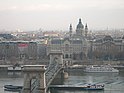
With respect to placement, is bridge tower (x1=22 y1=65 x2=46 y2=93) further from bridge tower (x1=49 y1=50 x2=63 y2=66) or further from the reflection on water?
bridge tower (x1=49 y1=50 x2=63 y2=66)

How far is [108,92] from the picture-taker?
1177cm

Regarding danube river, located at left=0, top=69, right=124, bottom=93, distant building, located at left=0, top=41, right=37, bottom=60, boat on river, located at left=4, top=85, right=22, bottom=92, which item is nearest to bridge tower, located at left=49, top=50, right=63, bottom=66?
danube river, located at left=0, top=69, right=124, bottom=93

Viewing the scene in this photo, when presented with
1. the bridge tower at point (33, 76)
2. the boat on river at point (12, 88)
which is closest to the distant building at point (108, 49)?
the boat on river at point (12, 88)

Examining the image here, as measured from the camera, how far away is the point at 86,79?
1473cm

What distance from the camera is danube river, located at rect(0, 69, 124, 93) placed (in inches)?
486

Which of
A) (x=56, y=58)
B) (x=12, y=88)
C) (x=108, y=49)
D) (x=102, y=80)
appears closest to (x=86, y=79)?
(x=102, y=80)

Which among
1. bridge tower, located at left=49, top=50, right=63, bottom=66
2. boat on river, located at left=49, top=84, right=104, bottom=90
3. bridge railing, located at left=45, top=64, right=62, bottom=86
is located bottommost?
boat on river, located at left=49, top=84, right=104, bottom=90

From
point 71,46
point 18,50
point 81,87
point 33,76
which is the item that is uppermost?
point 71,46

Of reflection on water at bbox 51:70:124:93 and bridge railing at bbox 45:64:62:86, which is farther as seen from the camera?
bridge railing at bbox 45:64:62:86

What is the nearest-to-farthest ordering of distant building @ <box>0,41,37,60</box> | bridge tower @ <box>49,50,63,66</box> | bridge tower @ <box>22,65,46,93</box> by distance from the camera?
bridge tower @ <box>22,65,46,93</box> < bridge tower @ <box>49,50,63,66</box> < distant building @ <box>0,41,37,60</box>

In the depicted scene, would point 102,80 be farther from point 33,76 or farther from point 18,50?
point 18,50

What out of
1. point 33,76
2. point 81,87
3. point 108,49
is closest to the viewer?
point 33,76

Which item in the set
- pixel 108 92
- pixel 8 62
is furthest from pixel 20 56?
pixel 108 92

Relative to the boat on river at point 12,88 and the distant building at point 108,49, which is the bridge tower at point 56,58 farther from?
the distant building at point 108,49
